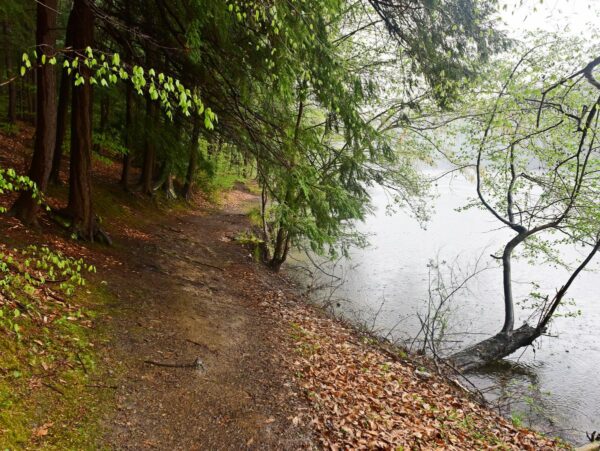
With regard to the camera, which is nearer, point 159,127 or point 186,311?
point 186,311

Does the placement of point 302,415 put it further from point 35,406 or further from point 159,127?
point 159,127

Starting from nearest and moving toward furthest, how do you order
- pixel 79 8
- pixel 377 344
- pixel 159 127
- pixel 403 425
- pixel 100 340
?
pixel 100 340, pixel 403 425, pixel 79 8, pixel 377 344, pixel 159 127

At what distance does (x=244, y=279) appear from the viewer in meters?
9.90

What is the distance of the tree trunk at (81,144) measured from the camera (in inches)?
258

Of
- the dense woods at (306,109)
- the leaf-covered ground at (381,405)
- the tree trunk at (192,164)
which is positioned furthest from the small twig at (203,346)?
the tree trunk at (192,164)

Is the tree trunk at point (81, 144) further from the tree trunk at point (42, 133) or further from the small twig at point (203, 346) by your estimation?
the small twig at point (203, 346)

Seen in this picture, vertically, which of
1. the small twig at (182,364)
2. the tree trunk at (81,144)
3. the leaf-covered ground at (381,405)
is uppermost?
the tree trunk at (81,144)

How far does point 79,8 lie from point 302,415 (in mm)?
7551

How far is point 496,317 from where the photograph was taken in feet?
44.5

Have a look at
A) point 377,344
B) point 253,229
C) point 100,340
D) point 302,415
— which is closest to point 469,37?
point 377,344

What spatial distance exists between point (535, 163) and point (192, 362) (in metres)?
11.6

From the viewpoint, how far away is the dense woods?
559cm

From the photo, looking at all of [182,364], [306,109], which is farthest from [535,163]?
[182,364]

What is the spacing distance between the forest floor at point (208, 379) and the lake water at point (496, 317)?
10.1 ft
